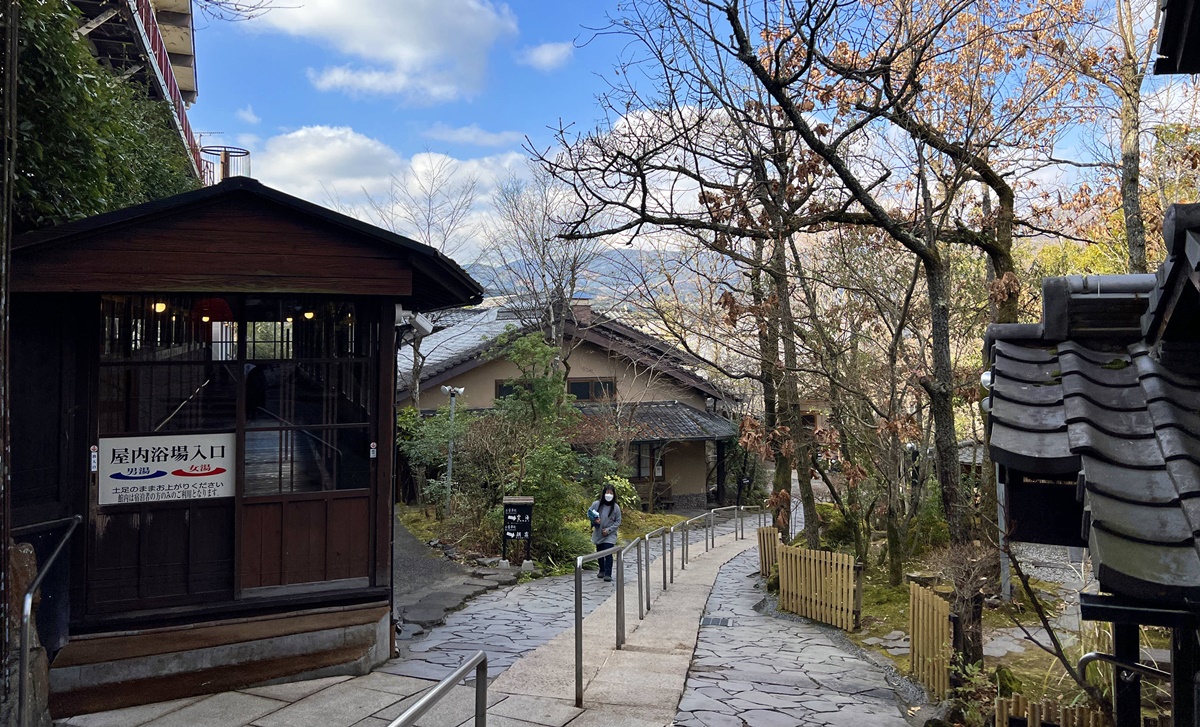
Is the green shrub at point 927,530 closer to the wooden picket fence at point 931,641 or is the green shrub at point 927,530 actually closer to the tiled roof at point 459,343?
the wooden picket fence at point 931,641

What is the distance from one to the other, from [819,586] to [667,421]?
16.5 m

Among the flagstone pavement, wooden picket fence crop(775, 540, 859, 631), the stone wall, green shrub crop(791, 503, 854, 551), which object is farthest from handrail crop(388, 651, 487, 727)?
the stone wall

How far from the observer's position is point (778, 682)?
786 centimetres

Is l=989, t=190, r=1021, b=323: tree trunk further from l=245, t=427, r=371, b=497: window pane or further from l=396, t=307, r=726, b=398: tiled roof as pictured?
l=396, t=307, r=726, b=398: tiled roof

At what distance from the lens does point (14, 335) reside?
6.16 meters

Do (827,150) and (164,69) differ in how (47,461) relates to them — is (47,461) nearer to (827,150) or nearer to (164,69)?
(827,150)

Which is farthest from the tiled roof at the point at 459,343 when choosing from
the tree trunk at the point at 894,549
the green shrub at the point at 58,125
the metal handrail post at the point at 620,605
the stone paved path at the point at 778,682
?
the metal handrail post at the point at 620,605

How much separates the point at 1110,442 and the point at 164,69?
2403cm

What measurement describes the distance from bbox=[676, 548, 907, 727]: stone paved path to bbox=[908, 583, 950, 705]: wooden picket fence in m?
0.39

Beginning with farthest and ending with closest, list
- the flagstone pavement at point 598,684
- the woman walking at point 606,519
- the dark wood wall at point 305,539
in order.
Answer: the woman walking at point 606,519
the dark wood wall at point 305,539
the flagstone pavement at point 598,684

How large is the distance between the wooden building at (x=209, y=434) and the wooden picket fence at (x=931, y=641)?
16.4ft

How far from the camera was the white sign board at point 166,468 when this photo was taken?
6.70m

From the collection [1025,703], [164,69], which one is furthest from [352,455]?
[164,69]

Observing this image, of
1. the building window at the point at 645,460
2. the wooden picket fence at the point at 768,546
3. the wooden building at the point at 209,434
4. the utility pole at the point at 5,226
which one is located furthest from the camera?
the building window at the point at 645,460
